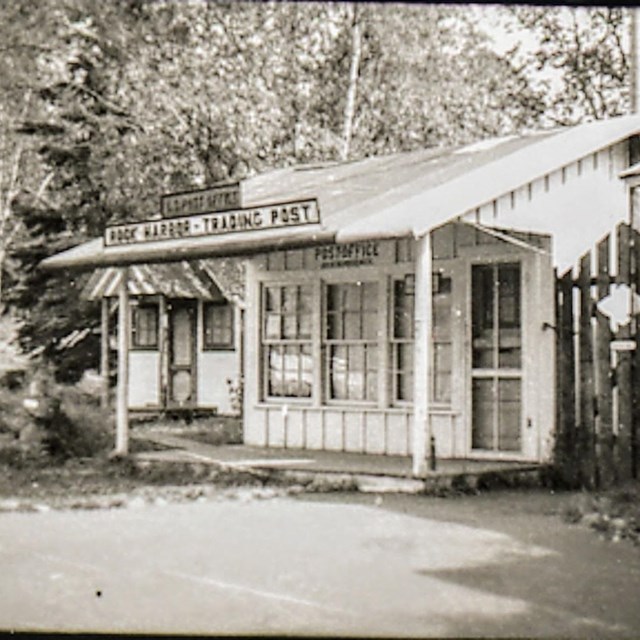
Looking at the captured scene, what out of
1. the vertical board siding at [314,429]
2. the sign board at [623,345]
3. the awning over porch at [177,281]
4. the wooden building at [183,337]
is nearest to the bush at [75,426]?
the wooden building at [183,337]

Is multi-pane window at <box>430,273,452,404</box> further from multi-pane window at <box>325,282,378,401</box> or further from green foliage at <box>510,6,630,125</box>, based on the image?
green foliage at <box>510,6,630,125</box>

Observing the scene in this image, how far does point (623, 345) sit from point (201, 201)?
8.96ft

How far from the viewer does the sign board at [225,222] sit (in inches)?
264

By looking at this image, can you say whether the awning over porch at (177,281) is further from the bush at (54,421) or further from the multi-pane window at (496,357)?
the multi-pane window at (496,357)

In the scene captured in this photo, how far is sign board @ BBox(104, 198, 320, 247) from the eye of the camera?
6711 millimetres

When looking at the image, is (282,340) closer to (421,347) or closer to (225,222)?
(225,222)

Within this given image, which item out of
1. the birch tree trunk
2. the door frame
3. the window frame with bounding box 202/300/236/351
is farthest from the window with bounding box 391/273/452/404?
the window frame with bounding box 202/300/236/351

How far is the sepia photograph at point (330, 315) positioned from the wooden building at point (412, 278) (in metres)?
0.02

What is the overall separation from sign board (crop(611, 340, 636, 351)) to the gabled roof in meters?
1.14

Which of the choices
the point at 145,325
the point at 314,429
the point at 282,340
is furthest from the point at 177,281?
the point at 314,429

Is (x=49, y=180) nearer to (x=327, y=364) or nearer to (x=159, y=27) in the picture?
(x=159, y=27)

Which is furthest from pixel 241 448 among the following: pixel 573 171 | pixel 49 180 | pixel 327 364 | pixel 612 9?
pixel 612 9

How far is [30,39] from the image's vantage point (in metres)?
5.40

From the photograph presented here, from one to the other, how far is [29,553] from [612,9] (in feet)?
11.6
